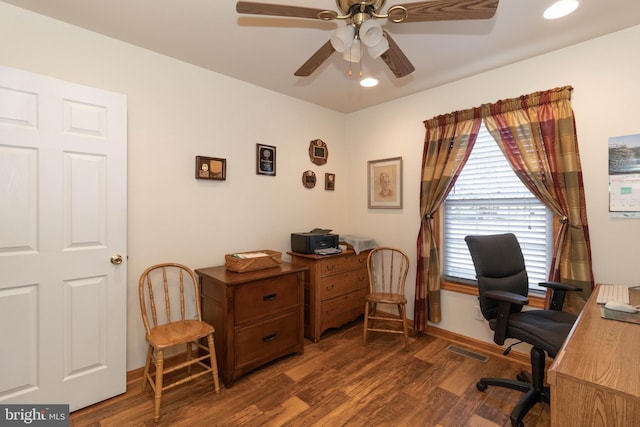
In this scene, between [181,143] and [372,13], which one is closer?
[372,13]

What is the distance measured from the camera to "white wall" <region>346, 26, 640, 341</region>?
6.56 ft

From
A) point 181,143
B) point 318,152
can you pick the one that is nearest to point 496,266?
point 318,152

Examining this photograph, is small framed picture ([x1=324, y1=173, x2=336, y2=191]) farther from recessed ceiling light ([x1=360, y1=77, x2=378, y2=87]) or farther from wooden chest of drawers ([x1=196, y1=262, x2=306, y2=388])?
wooden chest of drawers ([x1=196, y1=262, x2=306, y2=388])

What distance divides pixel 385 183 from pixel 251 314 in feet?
6.50

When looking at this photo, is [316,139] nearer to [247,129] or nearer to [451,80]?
[247,129]

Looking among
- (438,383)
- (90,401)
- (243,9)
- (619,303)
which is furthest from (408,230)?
(90,401)

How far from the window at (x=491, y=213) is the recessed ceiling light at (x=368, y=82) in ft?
3.39

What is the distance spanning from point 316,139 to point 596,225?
2.57m

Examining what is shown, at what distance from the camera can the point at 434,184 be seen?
2832 mm

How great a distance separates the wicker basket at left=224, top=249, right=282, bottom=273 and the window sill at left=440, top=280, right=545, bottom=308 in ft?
5.32

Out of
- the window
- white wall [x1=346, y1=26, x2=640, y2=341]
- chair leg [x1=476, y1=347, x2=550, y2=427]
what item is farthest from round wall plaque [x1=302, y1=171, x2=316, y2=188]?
chair leg [x1=476, y1=347, x2=550, y2=427]

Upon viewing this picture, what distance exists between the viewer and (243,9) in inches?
53.4

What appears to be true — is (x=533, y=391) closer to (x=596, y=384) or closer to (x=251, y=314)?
(x=596, y=384)

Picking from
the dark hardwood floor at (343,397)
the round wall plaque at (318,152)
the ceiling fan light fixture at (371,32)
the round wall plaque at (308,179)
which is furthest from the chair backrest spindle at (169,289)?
the ceiling fan light fixture at (371,32)
